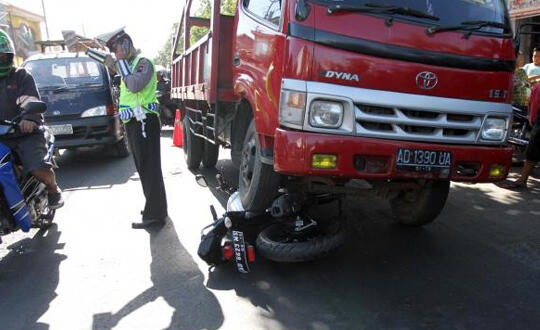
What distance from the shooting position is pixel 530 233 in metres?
4.18

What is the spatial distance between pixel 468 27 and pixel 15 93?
369cm

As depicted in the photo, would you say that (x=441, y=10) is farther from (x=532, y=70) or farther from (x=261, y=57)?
(x=532, y=70)

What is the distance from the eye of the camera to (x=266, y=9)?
3.55 metres

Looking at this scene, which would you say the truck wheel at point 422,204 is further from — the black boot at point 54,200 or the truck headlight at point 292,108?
the black boot at point 54,200

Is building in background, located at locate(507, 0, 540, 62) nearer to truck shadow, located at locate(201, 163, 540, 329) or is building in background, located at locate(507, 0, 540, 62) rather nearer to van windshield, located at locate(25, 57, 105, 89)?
truck shadow, located at locate(201, 163, 540, 329)

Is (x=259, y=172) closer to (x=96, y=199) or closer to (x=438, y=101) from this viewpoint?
(x=438, y=101)

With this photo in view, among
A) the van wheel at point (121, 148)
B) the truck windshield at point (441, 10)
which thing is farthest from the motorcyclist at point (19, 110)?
the van wheel at point (121, 148)

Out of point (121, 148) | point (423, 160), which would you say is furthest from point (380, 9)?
point (121, 148)

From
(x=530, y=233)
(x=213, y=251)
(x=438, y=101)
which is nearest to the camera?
(x=438, y=101)

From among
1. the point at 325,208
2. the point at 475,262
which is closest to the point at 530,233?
the point at 475,262

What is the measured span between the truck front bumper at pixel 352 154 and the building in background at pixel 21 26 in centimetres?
3539

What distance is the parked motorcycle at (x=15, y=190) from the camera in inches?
133

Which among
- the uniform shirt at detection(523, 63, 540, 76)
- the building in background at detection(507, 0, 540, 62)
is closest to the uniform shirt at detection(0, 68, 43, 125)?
the uniform shirt at detection(523, 63, 540, 76)

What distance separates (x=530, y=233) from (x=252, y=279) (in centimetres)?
275
